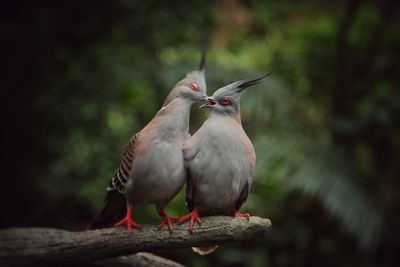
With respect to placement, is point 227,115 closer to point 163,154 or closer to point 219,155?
point 219,155

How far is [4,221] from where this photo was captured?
4.46 m

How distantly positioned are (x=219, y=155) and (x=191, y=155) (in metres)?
0.11

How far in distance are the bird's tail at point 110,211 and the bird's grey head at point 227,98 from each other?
612 mm

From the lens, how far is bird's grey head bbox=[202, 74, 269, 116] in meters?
2.16

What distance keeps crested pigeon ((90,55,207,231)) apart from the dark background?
2.27 metres

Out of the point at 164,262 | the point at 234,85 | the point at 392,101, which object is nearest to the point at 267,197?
the point at 392,101

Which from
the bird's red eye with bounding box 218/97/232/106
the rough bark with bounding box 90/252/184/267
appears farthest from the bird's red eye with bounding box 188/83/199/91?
the rough bark with bounding box 90/252/184/267

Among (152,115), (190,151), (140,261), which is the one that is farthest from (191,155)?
(152,115)

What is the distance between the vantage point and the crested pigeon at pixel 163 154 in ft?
7.12

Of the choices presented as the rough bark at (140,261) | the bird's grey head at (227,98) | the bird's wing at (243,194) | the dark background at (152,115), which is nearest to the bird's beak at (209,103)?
the bird's grey head at (227,98)

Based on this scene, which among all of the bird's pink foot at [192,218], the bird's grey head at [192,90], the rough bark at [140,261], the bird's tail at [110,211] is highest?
the bird's grey head at [192,90]

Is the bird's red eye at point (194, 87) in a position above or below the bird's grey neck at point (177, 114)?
above

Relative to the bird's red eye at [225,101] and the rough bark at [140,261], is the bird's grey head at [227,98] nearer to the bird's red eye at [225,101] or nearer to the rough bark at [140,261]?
the bird's red eye at [225,101]

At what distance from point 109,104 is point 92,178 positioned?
0.67m
